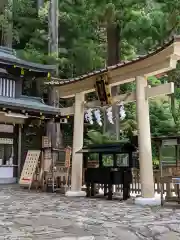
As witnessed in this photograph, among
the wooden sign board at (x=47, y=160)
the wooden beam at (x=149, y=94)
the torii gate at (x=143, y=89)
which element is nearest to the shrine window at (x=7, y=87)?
the wooden sign board at (x=47, y=160)

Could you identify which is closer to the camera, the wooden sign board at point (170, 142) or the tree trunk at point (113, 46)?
the wooden sign board at point (170, 142)

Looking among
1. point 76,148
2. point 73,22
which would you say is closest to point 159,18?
point 73,22

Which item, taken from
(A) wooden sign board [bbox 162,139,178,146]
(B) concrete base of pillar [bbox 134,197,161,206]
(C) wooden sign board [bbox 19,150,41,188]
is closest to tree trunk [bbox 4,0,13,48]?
(C) wooden sign board [bbox 19,150,41,188]

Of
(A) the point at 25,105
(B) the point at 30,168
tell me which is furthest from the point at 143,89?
(B) the point at 30,168

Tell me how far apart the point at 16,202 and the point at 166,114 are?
12.5 m

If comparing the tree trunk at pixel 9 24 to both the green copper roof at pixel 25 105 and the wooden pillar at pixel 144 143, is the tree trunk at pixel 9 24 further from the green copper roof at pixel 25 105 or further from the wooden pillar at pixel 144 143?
the wooden pillar at pixel 144 143

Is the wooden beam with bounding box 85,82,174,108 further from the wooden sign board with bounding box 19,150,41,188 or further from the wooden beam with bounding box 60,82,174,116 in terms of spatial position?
the wooden sign board with bounding box 19,150,41,188

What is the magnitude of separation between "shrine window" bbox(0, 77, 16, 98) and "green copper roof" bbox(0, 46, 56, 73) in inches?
39.6

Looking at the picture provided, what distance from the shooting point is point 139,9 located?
17469 millimetres

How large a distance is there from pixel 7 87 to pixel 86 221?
10509 mm

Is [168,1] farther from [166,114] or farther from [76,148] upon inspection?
[76,148]

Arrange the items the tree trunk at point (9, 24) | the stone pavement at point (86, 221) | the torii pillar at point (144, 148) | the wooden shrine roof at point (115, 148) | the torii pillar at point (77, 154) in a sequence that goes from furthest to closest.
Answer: the tree trunk at point (9, 24)
the torii pillar at point (77, 154)
the wooden shrine roof at point (115, 148)
the torii pillar at point (144, 148)
the stone pavement at point (86, 221)

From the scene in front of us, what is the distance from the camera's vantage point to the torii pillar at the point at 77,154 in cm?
1146

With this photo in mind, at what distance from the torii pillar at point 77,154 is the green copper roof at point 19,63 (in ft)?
14.2
